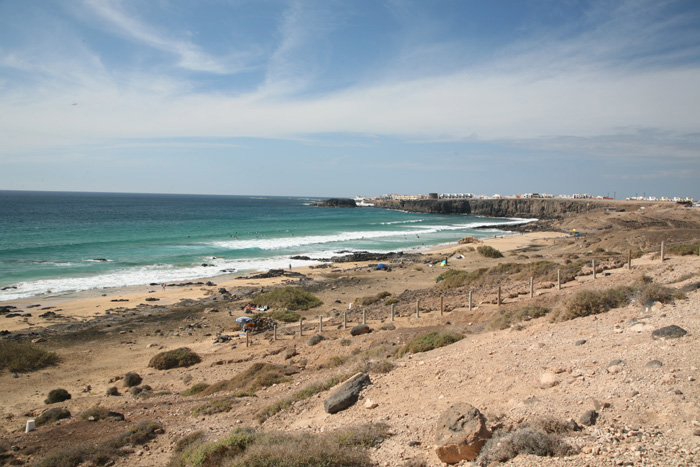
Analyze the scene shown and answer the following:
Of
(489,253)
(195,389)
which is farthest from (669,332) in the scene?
(489,253)

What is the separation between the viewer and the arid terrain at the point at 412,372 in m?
6.27

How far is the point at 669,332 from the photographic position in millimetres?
8289

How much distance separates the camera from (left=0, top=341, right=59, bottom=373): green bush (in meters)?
15.7

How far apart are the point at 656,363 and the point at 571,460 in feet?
10.8

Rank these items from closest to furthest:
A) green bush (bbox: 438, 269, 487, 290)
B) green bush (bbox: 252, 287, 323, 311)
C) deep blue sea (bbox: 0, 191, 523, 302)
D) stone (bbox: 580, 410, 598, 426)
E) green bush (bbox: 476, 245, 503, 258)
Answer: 1. stone (bbox: 580, 410, 598, 426)
2. green bush (bbox: 252, 287, 323, 311)
3. green bush (bbox: 438, 269, 487, 290)
4. deep blue sea (bbox: 0, 191, 523, 302)
5. green bush (bbox: 476, 245, 503, 258)

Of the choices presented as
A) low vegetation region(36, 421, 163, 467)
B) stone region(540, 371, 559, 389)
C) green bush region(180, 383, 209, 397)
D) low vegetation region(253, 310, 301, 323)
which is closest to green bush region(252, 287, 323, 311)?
low vegetation region(253, 310, 301, 323)

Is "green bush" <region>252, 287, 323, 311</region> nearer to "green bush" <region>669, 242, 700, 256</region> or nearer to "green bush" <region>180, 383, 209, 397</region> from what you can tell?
"green bush" <region>180, 383, 209, 397</region>

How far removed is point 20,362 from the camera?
15812mm

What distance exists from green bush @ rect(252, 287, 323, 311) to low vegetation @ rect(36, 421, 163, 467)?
49.1ft

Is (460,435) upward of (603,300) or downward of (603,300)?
downward

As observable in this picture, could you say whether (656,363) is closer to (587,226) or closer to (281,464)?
(281,464)

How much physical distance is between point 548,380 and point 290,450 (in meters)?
4.84

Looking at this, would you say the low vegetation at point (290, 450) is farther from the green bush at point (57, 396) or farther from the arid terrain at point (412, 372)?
the green bush at point (57, 396)

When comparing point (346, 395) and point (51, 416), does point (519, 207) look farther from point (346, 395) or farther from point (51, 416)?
point (51, 416)
